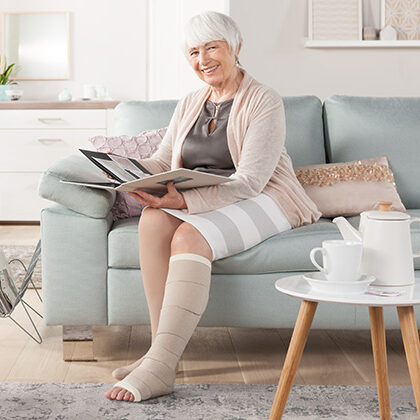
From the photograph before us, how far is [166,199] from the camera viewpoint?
6.92 ft

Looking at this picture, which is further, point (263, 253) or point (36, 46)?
point (36, 46)

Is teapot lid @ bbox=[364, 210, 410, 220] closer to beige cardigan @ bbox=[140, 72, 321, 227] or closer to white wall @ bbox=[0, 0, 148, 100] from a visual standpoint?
beige cardigan @ bbox=[140, 72, 321, 227]

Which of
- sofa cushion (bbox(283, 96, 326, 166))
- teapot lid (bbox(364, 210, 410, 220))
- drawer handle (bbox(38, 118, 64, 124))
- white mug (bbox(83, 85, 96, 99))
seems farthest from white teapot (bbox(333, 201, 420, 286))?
white mug (bbox(83, 85, 96, 99))

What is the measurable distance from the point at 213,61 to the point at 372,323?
43.2 inches

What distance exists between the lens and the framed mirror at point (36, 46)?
5758 millimetres

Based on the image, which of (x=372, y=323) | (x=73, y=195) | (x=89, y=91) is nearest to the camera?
(x=372, y=323)

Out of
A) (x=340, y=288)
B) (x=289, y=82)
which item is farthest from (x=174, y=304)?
(x=289, y=82)

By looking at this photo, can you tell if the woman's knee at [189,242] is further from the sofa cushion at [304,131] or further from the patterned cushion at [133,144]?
the sofa cushion at [304,131]

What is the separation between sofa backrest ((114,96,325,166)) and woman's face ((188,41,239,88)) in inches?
18.6

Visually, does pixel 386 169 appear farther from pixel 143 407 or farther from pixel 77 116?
pixel 77 116

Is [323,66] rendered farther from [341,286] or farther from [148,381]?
[341,286]

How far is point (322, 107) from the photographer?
3.02m

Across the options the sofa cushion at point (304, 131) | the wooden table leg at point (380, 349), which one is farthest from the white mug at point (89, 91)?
the wooden table leg at point (380, 349)

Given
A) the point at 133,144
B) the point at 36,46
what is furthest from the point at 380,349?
the point at 36,46
